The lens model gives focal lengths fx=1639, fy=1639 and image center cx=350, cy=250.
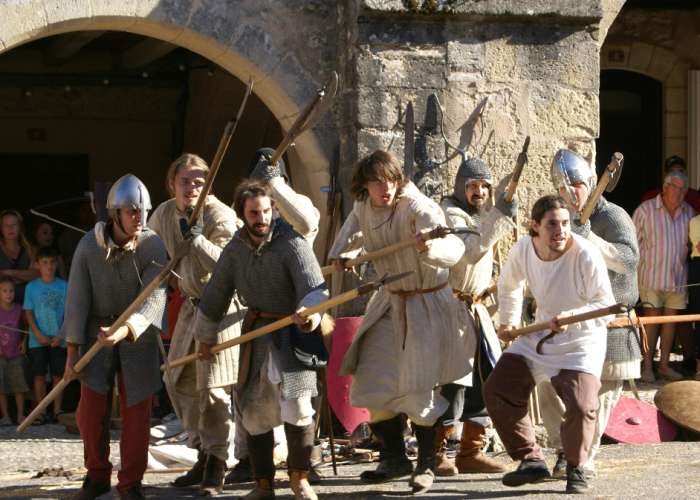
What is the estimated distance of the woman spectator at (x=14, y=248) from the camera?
10.1 metres

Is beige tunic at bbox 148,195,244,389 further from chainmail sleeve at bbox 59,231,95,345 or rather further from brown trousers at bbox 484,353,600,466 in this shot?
brown trousers at bbox 484,353,600,466

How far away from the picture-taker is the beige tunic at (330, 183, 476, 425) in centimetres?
684

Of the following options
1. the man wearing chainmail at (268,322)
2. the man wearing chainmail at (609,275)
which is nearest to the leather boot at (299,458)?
the man wearing chainmail at (268,322)

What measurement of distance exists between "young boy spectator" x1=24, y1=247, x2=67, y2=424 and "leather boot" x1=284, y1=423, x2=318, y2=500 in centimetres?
344

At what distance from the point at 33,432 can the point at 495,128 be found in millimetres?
3114

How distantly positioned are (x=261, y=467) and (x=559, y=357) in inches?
51.8

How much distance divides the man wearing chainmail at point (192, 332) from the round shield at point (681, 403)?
2.63 meters

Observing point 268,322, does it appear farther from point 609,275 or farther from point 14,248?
point 14,248

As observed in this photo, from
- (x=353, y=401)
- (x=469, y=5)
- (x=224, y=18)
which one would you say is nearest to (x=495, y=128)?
(x=469, y=5)

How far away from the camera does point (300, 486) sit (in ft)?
21.4

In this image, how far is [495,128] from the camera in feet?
28.5

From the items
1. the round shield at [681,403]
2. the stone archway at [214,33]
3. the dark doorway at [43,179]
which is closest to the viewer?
the stone archway at [214,33]

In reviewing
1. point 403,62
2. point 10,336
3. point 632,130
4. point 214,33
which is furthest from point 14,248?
Result: point 632,130

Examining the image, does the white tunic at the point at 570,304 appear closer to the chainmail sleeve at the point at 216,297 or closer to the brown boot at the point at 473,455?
the brown boot at the point at 473,455
